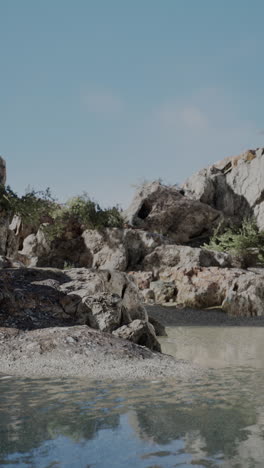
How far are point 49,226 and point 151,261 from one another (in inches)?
226

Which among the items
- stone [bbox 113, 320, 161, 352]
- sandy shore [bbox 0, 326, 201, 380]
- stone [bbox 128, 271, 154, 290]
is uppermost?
stone [bbox 128, 271, 154, 290]

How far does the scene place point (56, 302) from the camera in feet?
38.5

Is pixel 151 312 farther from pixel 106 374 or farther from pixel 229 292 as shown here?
pixel 106 374

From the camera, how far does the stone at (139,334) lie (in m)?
10.8

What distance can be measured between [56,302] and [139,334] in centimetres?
215

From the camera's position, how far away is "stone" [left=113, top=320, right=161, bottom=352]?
10.8 meters

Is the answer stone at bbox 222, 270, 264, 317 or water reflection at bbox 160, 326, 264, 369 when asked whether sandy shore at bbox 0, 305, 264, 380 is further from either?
stone at bbox 222, 270, 264, 317

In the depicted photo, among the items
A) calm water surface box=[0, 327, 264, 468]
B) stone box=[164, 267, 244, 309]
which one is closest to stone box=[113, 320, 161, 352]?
calm water surface box=[0, 327, 264, 468]

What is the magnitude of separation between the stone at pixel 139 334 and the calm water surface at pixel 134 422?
3059 mm

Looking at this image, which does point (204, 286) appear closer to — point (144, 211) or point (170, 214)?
point (170, 214)

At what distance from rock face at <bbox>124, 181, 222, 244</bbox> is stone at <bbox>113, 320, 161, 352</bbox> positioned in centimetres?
1955

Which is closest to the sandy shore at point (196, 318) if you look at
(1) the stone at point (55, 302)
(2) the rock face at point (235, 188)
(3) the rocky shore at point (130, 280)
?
(3) the rocky shore at point (130, 280)

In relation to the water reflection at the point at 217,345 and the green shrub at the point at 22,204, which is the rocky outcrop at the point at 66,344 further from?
the green shrub at the point at 22,204

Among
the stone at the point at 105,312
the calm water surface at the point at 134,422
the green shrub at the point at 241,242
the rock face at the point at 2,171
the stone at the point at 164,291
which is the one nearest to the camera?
the calm water surface at the point at 134,422
